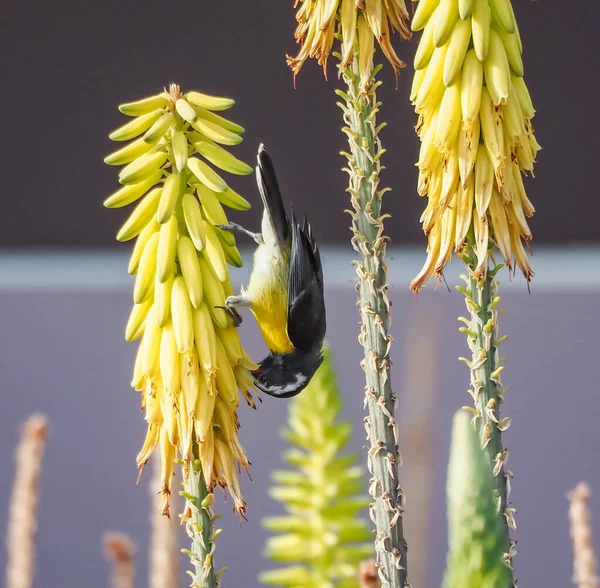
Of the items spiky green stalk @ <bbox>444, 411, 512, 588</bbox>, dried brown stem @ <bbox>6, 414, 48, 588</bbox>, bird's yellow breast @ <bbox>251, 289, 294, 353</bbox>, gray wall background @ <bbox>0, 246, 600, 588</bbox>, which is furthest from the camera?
gray wall background @ <bbox>0, 246, 600, 588</bbox>

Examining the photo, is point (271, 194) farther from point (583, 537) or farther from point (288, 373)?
point (583, 537)

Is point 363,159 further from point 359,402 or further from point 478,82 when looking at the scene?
point 359,402

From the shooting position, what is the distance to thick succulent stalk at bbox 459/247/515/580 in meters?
0.50

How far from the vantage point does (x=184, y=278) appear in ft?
1.79

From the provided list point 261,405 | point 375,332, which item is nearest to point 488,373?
point 375,332

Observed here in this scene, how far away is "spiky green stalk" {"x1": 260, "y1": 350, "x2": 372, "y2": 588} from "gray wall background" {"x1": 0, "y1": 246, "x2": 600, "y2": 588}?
0.82 metres

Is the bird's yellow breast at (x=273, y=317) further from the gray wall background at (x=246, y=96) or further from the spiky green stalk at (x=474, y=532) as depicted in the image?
the gray wall background at (x=246, y=96)

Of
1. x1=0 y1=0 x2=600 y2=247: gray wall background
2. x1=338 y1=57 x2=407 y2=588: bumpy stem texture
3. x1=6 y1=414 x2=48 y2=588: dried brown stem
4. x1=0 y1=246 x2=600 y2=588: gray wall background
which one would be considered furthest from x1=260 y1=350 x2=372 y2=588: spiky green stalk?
x1=0 y1=0 x2=600 y2=247: gray wall background

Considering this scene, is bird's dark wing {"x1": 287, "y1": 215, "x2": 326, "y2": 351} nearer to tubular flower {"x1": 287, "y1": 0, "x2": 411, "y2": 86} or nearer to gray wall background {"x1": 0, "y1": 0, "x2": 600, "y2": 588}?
tubular flower {"x1": 287, "y1": 0, "x2": 411, "y2": 86}

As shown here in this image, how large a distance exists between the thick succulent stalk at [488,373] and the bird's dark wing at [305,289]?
0.15 m

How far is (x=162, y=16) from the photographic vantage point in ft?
4.73

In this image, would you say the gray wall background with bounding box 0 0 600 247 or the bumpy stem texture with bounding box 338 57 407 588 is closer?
the bumpy stem texture with bounding box 338 57 407 588

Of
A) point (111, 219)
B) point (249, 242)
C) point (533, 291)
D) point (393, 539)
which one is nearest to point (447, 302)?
→ point (533, 291)

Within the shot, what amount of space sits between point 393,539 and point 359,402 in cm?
80
